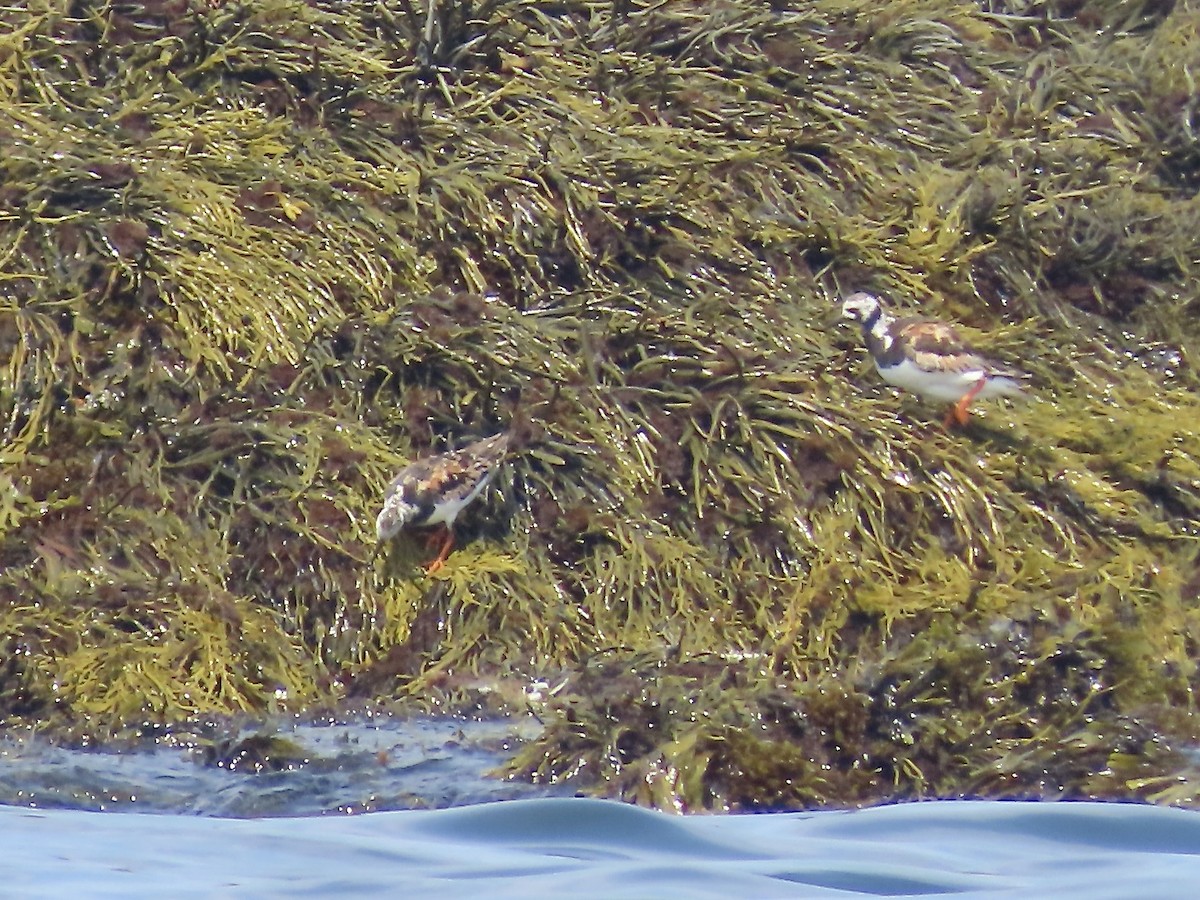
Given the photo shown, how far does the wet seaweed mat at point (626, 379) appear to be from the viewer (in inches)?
248

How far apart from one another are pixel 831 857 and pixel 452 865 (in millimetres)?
791

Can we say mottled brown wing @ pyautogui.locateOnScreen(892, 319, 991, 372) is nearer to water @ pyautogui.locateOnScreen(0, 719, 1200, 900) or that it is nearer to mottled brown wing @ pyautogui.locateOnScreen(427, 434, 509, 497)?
mottled brown wing @ pyautogui.locateOnScreen(427, 434, 509, 497)

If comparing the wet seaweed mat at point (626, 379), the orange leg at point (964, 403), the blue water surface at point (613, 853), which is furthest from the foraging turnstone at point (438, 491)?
the blue water surface at point (613, 853)

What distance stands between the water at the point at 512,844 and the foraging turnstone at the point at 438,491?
1282mm

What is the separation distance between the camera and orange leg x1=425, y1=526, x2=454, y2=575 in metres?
7.20

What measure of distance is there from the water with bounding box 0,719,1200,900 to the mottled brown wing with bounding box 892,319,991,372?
2.44m

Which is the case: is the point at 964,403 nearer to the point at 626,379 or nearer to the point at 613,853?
the point at 626,379

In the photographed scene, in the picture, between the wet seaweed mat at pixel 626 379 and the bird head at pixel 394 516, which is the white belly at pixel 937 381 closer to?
the wet seaweed mat at pixel 626 379

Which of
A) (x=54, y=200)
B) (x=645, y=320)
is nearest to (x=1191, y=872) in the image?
(x=645, y=320)

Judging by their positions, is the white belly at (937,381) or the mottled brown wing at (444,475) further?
the white belly at (937,381)

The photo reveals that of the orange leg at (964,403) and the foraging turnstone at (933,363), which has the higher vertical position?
the foraging turnstone at (933,363)

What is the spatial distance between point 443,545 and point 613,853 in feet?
9.53

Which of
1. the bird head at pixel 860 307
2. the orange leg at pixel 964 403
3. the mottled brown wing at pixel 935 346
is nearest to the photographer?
the mottled brown wing at pixel 935 346

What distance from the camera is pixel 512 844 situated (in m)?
4.59
